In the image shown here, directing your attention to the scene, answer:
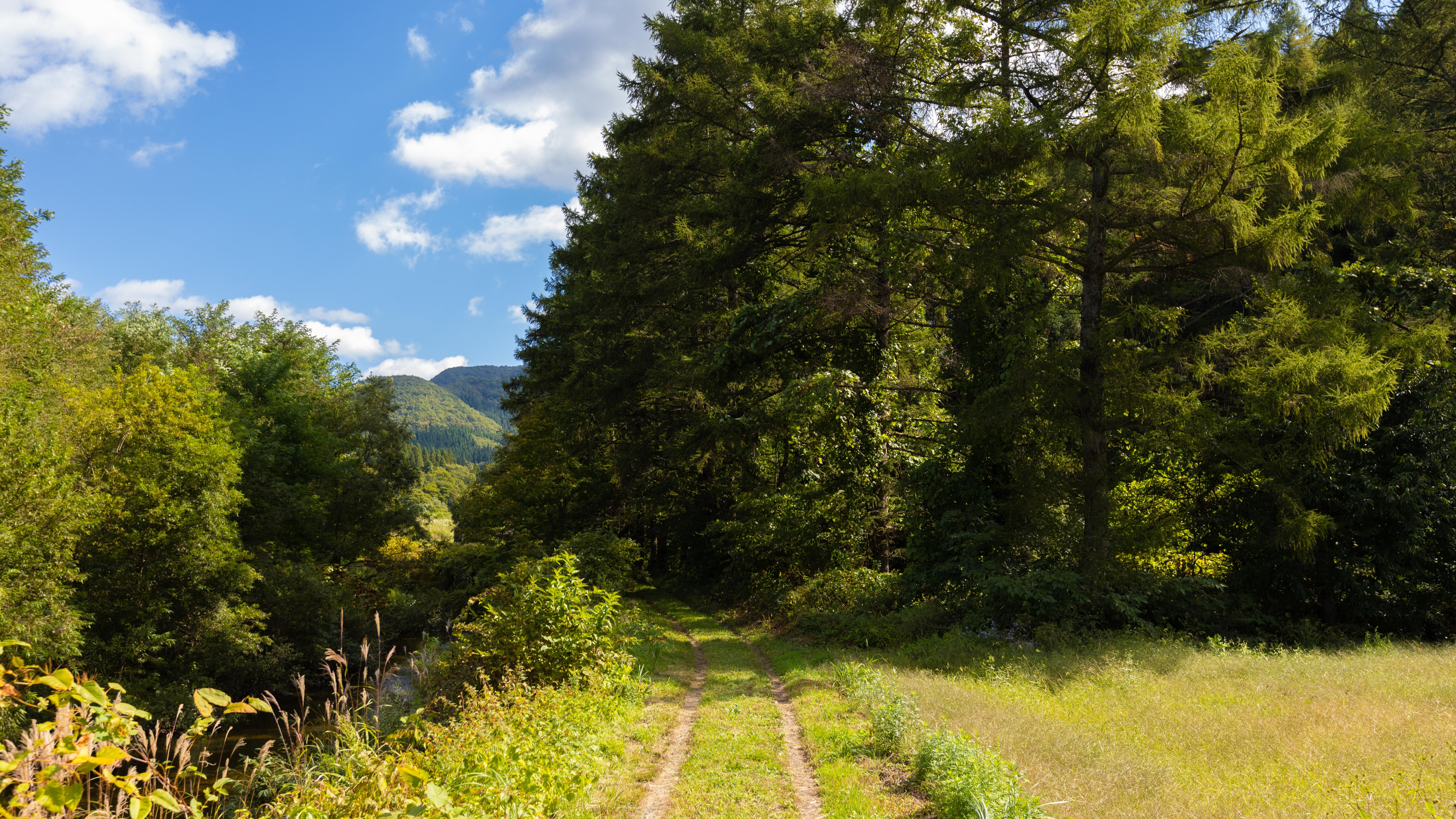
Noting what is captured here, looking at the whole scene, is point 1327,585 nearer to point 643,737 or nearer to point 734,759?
point 734,759

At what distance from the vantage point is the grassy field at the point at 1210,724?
544 cm

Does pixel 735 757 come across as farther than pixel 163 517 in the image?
No

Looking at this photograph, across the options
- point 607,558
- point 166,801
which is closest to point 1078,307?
point 607,558

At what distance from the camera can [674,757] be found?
24.3 feet

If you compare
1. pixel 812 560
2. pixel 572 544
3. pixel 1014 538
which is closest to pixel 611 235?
pixel 572 544

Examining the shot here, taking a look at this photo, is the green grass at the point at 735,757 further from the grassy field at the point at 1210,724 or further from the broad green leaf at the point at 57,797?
the broad green leaf at the point at 57,797

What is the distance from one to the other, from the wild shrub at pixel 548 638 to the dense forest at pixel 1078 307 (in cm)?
648

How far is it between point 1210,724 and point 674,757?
5724 millimetres

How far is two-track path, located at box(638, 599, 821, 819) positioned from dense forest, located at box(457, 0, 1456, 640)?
4.67m

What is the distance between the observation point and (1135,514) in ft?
46.5

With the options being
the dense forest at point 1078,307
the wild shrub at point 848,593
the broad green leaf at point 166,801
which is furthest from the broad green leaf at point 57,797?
the wild shrub at point 848,593

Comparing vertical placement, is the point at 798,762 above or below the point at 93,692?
below

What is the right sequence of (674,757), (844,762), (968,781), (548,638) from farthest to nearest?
1. (548,638)
2. (674,757)
3. (844,762)
4. (968,781)

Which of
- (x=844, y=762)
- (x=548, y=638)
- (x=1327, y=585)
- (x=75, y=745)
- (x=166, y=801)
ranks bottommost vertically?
(x=844, y=762)
